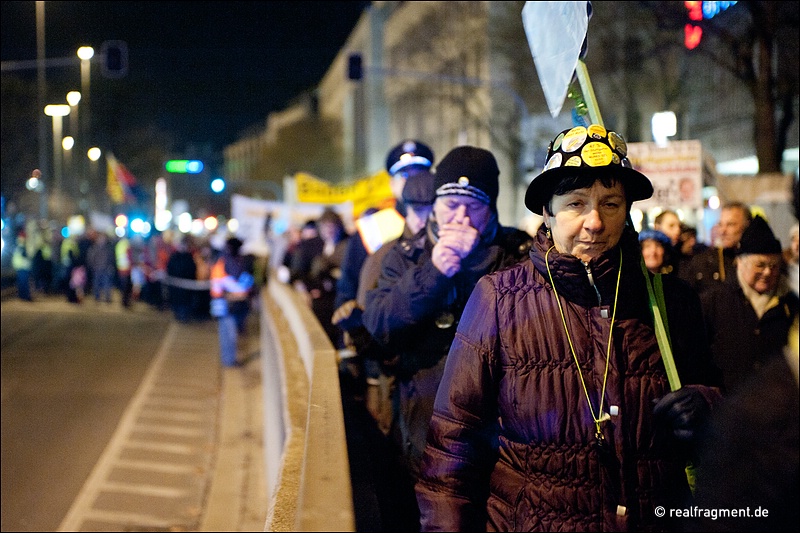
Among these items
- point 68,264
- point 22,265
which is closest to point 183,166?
point 68,264

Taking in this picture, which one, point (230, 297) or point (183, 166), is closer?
point (230, 297)

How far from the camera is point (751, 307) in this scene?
17.8ft

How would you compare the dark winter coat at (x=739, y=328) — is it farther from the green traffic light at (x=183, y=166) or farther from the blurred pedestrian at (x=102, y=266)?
the green traffic light at (x=183, y=166)

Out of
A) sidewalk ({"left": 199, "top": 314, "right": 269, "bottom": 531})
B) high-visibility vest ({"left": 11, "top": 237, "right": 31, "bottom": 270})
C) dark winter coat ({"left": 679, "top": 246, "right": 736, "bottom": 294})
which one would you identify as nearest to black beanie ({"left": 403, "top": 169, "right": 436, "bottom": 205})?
sidewalk ({"left": 199, "top": 314, "right": 269, "bottom": 531})

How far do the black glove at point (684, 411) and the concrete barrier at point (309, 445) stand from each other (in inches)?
34.6

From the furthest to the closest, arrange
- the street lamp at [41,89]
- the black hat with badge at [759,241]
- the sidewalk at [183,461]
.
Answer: the street lamp at [41,89] < the sidewalk at [183,461] < the black hat with badge at [759,241]

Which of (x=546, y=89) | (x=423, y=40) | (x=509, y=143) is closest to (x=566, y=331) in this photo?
(x=546, y=89)

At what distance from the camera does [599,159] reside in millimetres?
2877

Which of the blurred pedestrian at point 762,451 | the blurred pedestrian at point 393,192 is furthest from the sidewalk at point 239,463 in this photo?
the blurred pedestrian at point 762,451

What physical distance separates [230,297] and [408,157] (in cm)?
919

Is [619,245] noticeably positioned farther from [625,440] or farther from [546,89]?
[546,89]

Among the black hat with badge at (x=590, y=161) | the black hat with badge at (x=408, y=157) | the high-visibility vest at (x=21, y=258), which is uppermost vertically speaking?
the black hat with badge at (x=408, y=157)

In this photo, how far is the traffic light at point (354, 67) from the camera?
23.8m

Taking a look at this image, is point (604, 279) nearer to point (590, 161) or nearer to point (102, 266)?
point (590, 161)
